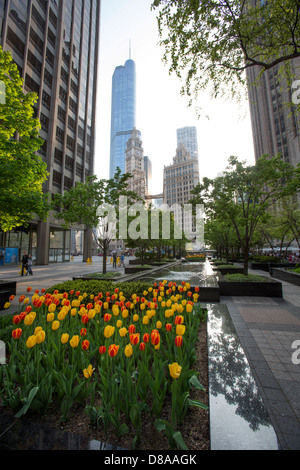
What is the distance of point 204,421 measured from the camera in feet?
5.75

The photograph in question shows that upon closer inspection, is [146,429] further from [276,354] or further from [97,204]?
[97,204]

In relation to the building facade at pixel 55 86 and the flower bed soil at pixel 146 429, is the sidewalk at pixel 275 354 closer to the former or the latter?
the flower bed soil at pixel 146 429

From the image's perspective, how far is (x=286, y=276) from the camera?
13.1 m

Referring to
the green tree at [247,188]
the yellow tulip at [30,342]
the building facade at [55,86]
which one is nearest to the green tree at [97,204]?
the green tree at [247,188]

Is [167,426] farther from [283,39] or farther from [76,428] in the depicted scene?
[283,39]

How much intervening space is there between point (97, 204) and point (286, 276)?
12.3 metres

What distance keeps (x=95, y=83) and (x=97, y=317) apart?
2072 inches

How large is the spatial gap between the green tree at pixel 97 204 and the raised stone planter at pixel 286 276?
1059cm

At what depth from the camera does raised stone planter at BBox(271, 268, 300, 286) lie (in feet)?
38.5

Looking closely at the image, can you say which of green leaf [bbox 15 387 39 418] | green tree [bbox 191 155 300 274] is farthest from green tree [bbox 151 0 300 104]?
green leaf [bbox 15 387 39 418]

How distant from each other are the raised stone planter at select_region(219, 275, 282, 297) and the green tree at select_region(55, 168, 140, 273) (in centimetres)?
652

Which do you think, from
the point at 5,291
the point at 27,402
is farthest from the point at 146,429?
the point at 5,291

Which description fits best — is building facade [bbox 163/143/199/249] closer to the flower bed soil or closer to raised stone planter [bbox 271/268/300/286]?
raised stone planter [bbox 271/268/300/286]

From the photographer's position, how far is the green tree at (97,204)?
11555 mm
